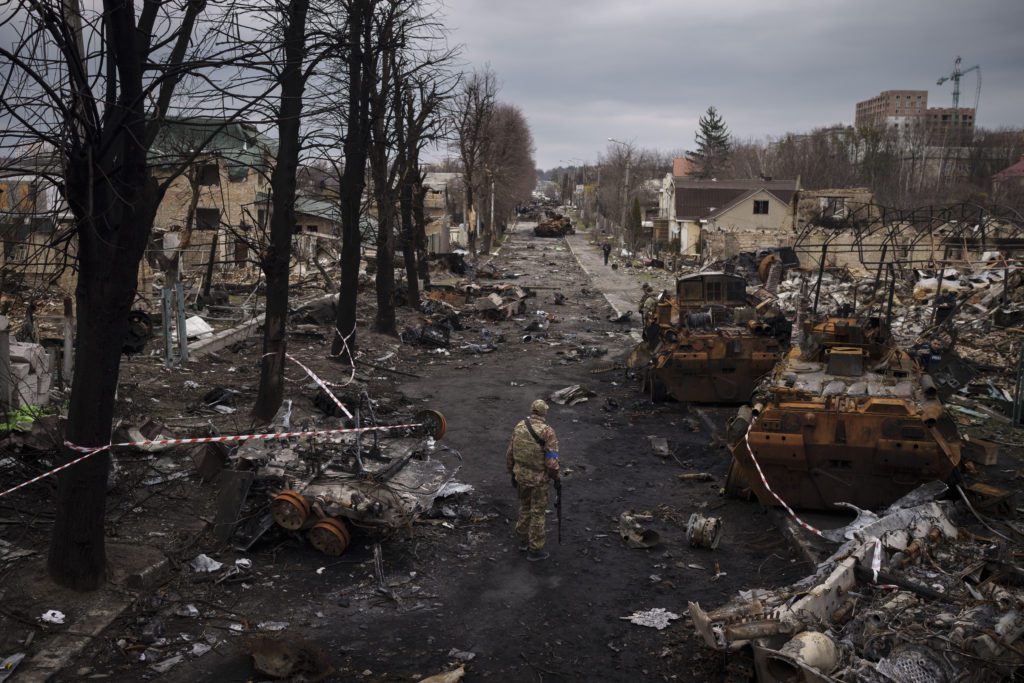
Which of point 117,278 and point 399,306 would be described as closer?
point 117,278

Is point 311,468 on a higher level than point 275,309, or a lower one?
lower

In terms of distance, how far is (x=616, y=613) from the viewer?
727 cm

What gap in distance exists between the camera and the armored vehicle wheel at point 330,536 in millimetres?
7883

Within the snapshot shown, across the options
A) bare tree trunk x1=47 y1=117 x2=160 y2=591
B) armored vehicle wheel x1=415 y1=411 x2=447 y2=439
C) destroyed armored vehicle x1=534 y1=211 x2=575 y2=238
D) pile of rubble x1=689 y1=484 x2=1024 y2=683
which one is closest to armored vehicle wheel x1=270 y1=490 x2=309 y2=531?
bare tree trunk x1=47 y1=117 x2=160 y2=591

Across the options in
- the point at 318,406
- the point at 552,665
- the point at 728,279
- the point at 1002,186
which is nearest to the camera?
the point at 552,665

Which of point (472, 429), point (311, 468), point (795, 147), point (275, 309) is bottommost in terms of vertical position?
point (472, 429)

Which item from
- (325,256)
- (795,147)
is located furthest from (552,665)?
(795,147)

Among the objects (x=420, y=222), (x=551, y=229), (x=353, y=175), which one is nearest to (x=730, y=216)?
(x=551, y=229)

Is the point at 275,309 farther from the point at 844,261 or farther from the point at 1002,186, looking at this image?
the point at 1002,186

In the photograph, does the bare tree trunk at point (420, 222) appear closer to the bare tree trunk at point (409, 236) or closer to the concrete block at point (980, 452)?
the bare tree trunk at point (409, 236)

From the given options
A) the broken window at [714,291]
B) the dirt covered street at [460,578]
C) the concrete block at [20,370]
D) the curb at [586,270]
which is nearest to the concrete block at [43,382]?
the concrete block at [20,370]

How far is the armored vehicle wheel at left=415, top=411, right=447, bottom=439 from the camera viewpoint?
1048 centimetres

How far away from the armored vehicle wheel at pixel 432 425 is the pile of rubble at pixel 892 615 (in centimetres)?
479

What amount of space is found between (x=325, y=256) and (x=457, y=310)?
833cm
